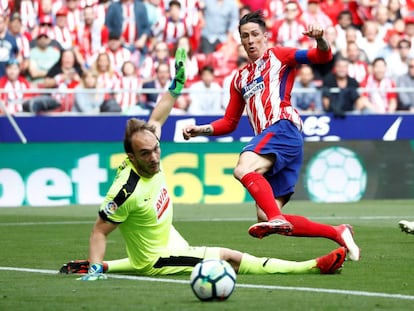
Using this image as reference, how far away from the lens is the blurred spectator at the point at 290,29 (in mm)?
23672

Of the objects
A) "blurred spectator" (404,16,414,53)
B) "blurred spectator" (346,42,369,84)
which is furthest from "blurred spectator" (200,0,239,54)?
"blurred spectator" (404,16,414,53)

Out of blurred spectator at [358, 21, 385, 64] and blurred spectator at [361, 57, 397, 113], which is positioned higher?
blurred spectator at [358, 21, 385, 64]

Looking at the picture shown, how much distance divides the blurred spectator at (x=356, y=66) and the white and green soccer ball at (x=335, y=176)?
9.34 feet

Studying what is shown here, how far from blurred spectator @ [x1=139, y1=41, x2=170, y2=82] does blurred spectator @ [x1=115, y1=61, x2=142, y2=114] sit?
237 mm

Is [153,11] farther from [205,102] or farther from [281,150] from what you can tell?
[281,150]

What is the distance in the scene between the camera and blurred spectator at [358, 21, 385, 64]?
24.2 meters

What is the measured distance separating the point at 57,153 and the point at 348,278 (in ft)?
35.2

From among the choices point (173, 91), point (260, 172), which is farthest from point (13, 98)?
point (173, 91)

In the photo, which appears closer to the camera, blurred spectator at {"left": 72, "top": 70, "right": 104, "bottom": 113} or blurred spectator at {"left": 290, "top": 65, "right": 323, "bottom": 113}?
blurred spectator at {"left": 72, "top": 70, "right": 104, "bottom": 113}

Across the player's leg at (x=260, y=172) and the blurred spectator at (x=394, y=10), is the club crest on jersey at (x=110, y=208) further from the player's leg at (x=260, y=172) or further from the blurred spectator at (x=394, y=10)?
the blurred spectator at (x=394, y=10)

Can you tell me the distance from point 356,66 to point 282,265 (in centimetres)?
1372

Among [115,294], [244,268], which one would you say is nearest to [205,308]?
[115,294]

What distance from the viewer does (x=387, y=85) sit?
2298 centimetres

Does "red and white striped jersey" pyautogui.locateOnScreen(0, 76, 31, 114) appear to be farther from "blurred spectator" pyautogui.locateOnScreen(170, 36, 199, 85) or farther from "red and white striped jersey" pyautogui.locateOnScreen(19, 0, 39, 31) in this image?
"blurred spectator" pyautogui.locateOnScreen(170, 36, 199, 85)
